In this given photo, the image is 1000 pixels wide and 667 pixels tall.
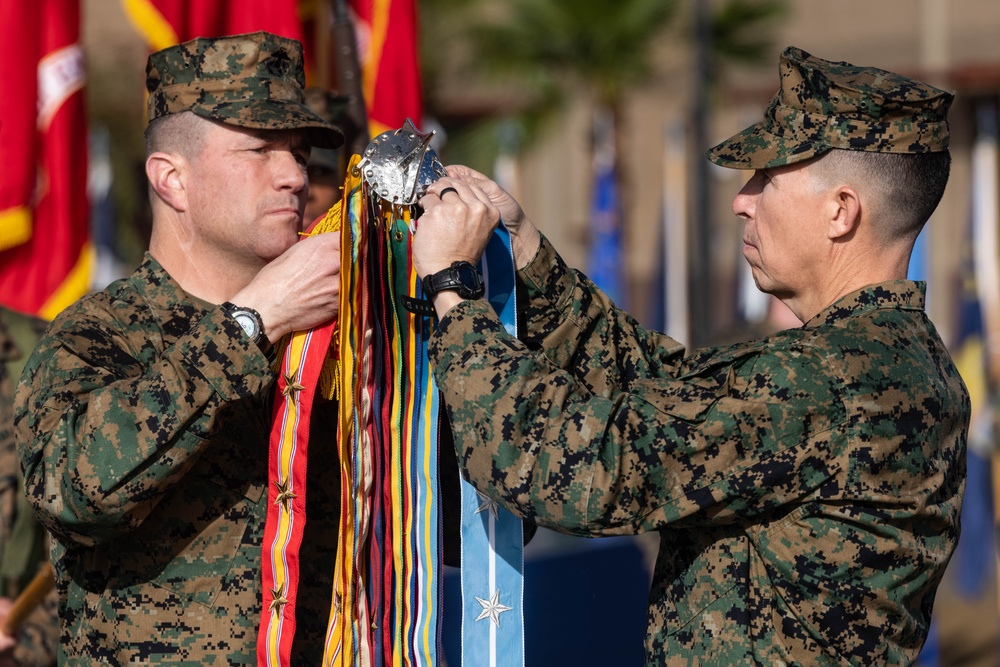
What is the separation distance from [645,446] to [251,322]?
81 cm

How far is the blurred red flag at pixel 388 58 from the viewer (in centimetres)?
525

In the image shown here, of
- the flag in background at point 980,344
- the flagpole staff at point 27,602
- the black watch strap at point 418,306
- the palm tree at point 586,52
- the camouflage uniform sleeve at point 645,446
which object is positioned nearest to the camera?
the camouflage uniform sleeve at point 645,446

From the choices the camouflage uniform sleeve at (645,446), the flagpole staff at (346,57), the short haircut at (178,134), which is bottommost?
the camouflage uniform sleeve at (645,446)

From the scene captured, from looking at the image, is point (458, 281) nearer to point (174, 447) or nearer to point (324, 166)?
point (174, 447)

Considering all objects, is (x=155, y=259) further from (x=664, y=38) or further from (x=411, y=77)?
(x=664, y=38)

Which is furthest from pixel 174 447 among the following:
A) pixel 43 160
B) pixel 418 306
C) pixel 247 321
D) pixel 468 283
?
pixel 43 160

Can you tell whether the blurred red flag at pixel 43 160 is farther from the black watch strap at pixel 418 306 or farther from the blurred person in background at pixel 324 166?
the black watch strap at pixel 418 306

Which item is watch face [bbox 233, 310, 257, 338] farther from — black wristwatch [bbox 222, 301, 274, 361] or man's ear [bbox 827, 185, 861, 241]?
man's ear [bbox 827, 185, 861, 241]

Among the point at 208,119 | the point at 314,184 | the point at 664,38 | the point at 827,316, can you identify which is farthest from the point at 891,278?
the point at 664,38

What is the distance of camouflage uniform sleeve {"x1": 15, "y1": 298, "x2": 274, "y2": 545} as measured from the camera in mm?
2279

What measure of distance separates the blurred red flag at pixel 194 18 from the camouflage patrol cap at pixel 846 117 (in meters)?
2.85

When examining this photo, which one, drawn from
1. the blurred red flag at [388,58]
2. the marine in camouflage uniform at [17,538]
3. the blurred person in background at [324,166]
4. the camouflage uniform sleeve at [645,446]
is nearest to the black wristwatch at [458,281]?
the camouflage uniform sleeve at [645,446]

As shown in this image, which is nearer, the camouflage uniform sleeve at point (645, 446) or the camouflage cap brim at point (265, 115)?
the camouflage uniform sleeve at point (645, 446)

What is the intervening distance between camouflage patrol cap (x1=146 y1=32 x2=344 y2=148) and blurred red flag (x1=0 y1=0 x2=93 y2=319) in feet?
7.84
